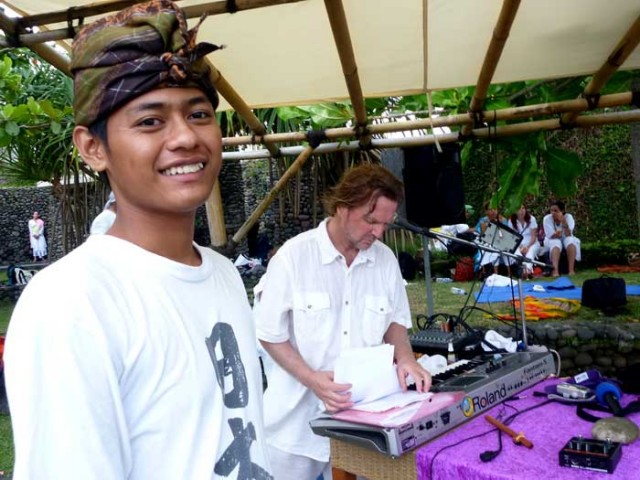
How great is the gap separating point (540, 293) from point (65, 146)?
720 centimetres

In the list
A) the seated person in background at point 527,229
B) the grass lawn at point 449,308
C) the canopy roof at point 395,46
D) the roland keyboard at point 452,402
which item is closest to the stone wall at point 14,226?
the grass lawn at point 449,308

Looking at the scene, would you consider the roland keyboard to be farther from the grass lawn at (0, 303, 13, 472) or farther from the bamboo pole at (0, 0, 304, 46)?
the grass lawn at (0, 303, 13, 472)

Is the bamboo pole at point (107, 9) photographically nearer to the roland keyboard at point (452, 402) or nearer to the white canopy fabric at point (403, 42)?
the white canopy fabric at point (403, 42)

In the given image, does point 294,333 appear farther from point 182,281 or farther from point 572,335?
point 572,335

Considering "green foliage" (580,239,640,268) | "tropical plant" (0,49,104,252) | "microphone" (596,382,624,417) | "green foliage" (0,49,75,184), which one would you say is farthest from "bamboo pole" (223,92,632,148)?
"green foliage" (580,239,640,268)

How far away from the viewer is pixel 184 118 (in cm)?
94

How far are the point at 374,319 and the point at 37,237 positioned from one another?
70.3 ft

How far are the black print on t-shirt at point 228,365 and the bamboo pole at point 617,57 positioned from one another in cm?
252

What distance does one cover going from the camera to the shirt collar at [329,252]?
244 centimetres

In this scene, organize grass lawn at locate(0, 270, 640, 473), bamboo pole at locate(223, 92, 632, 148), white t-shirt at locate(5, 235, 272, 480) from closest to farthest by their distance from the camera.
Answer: white t-shirt at locate(5, 235, 272, 480)
bamboo pole at locate(223, 92, 632, 148)
grass lawn at locate(0, 270, 640, 473)

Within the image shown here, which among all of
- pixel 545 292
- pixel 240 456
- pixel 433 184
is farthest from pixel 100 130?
pixel 545 292

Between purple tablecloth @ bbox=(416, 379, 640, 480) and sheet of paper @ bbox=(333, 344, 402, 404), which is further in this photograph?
sheet of paper @ bbox=(333, 344, 402, 404)

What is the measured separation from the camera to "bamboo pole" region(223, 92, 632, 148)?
3.31m

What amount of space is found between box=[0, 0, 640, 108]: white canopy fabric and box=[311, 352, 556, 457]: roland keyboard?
1.51 meters
